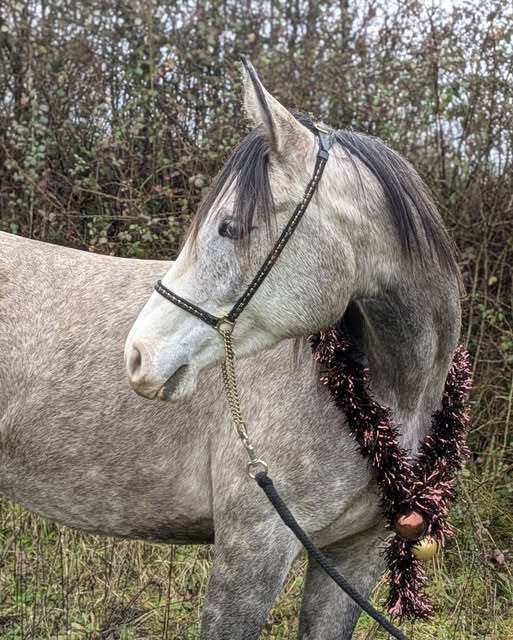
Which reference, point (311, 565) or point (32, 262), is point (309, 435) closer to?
point (311, 565)

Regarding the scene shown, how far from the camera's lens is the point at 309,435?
2.59 meters

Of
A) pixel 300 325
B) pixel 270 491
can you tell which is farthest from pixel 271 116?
pixel 270 491

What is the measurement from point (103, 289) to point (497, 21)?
13.8 ft

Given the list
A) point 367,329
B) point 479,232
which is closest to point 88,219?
point 479,232

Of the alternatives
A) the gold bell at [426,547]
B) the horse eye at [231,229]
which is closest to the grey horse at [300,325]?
the horse eye at [231,229]

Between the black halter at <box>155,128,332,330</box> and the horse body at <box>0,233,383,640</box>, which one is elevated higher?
the black halter at <box>155,128,332,330</box>

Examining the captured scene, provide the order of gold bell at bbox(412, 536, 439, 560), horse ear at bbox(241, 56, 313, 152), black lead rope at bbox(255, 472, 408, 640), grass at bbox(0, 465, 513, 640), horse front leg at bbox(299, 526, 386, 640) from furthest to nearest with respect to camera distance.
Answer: grass at bbox(0, 465, 513, 640), horse front leg at bbox(299, 526, 386, 640), gold bell at bbox(412, 536, 439, 560), black lead rope at bbox(255, 472, 408, 640), horse ear at bbox(241, 56, 313, 152)

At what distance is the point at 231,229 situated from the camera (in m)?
2.27

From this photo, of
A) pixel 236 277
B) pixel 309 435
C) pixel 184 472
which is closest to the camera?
pixel 236 277

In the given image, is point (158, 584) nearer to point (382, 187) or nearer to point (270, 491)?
point (270, 491)

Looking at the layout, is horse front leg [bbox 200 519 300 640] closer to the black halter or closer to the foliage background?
the black halter

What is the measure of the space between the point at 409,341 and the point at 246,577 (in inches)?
34.7

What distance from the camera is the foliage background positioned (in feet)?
16.2

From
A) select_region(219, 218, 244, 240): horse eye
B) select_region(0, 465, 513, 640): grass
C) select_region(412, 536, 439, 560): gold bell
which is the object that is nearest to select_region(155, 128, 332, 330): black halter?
select_region(219, 218, 244, 240): horse eye
